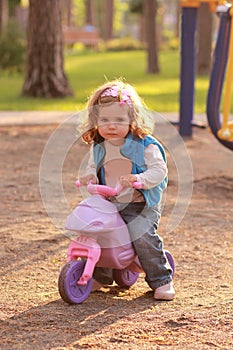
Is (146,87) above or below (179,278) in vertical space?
below

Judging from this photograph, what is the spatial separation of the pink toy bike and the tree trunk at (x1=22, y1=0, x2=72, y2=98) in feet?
32.2

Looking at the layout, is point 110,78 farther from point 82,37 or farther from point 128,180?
point 82,37

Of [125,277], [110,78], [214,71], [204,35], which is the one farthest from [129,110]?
[204,35]

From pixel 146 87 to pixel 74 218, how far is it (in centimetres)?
1347

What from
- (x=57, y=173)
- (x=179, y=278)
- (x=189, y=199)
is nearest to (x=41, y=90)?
(x=57, y=173)

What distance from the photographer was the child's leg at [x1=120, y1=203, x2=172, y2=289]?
13.6ft

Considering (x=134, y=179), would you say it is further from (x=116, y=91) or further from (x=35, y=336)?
(x=35, y=336)

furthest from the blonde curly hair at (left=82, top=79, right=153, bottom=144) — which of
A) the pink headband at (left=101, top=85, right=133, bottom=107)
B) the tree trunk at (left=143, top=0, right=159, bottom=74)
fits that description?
the tree trunk at (left=143, top=0, right=159, bottom=74)

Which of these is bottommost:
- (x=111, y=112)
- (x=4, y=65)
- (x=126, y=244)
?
(x=4, y=65)

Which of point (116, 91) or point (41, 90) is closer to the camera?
point (116, 91)

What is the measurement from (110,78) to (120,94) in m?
15.2

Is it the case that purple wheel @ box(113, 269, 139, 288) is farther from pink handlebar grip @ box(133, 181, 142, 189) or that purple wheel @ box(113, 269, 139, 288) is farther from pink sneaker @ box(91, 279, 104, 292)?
pink handlebar grip @ box(133, 181, 142, 189)

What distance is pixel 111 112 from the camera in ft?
13.5

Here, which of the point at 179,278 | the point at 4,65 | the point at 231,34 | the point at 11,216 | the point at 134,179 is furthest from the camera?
the point at 4,65
